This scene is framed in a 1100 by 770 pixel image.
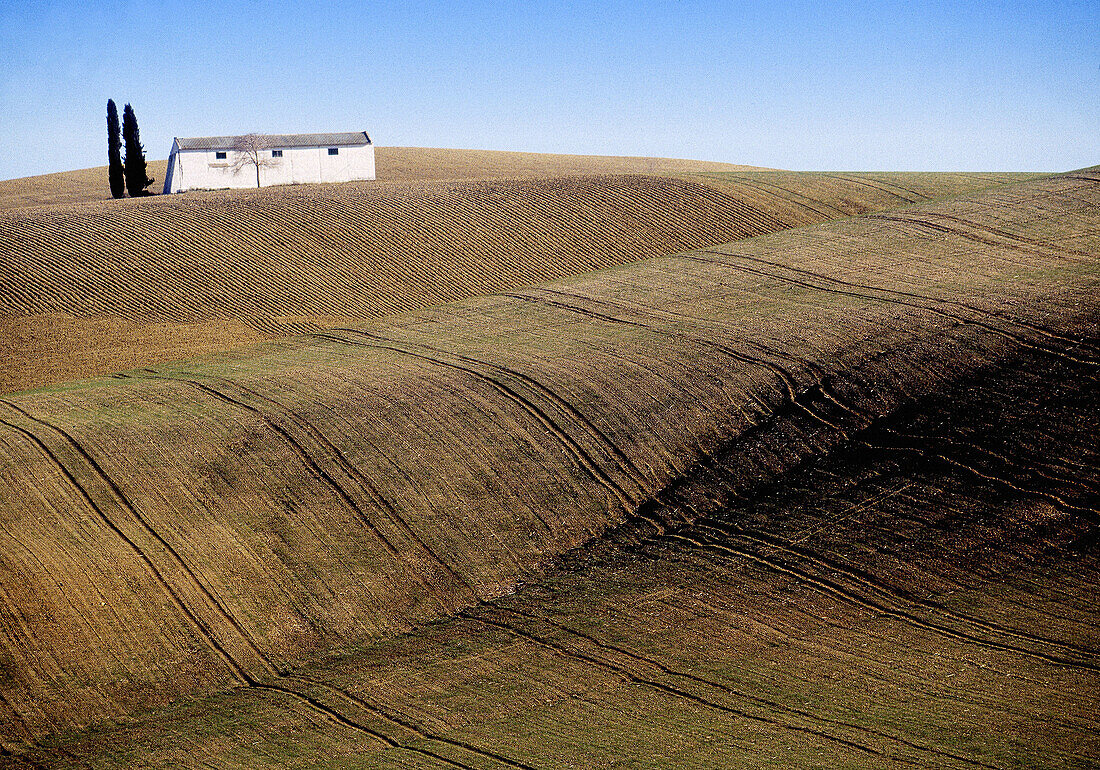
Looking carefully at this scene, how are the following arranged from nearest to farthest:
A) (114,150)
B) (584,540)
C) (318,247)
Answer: (584,540), (318,247), (114,150)

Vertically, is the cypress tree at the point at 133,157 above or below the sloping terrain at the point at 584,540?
above

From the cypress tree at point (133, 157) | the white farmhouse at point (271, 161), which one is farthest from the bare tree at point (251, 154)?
the cypress tree at point (133, 157)

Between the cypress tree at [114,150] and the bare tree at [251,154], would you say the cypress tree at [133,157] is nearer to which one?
the cypress tree at [114,150]

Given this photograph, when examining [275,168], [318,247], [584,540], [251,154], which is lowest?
[584,540]

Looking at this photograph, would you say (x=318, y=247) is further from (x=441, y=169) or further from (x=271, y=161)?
(x=441, y=169)

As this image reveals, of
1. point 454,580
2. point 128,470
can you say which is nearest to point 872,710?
point 454,580

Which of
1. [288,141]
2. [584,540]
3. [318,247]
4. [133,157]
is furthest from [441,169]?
[584,540]

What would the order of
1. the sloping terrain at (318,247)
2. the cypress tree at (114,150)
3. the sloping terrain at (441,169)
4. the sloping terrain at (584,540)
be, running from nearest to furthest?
the sloping terrain at (584,540) < the sloping terrain at (318,247) < the cypress tree at (114,150) < the sloping terrain at (441,169)
